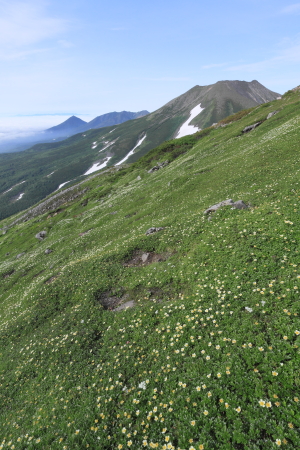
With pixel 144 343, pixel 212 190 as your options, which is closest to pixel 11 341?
pixel 144 343

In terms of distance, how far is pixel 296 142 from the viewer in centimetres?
3384

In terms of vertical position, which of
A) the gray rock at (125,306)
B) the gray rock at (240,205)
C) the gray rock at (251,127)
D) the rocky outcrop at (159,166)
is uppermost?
the gray rock at (251,127)

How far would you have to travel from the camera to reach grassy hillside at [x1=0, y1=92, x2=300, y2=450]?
8109 mm

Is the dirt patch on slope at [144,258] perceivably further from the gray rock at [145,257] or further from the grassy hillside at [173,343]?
the grassy hillside at [173,343]

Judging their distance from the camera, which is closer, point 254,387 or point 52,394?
point 254,387

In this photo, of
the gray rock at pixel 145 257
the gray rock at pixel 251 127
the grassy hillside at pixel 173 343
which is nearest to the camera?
the grassy hillside at pixel 173 343

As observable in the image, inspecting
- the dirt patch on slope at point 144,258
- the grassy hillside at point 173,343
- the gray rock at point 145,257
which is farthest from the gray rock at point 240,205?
the gray rock at point 145,257

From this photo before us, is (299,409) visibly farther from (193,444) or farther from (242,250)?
(242,250)

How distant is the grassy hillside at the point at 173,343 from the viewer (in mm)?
8109

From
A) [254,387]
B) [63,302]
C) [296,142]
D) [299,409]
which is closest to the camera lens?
[299,409]

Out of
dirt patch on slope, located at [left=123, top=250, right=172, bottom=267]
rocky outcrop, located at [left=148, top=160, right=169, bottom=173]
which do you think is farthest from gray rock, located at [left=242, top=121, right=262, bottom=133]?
dirt patch on slope, located at [left=123, top=250, right=172, bottom=267]

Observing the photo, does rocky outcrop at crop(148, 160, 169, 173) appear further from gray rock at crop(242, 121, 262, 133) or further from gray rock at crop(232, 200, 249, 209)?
gray rock at crop(232, 200, 249, 209)

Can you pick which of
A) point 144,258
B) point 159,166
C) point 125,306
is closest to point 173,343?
point 125,306

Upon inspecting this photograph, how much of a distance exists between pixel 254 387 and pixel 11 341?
71.3ft
